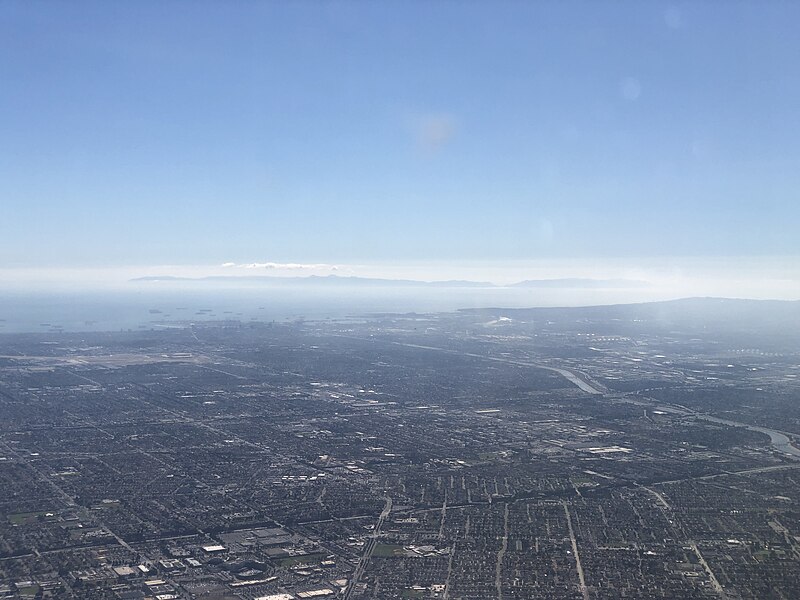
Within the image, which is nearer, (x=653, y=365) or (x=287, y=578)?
(x=287, y=578)

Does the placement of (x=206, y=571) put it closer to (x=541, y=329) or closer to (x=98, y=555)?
(x=98, y=555)

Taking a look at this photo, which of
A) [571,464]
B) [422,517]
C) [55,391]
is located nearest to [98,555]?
[422,517]

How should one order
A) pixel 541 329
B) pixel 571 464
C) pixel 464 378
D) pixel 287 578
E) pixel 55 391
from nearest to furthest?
pixel 287 578 → pixel 571 464 → pixel 55 391 → pixel 464 378 → pixel 541 329

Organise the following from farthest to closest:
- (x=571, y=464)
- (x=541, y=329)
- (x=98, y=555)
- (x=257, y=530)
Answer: (x=541, y=329)
(x=571, y=464)
(x=257, y=530)
(x=98, y=555)

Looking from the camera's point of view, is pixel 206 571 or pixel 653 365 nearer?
pixel 206 571

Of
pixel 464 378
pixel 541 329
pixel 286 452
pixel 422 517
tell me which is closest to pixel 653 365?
pixel 464 378

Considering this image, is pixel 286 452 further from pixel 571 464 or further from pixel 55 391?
pixel 55 391

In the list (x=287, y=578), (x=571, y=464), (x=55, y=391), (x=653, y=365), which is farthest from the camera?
(x=653, y=365)

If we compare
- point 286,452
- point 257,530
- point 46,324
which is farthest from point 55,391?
point 46,324

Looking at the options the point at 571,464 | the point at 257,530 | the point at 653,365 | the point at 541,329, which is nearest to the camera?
the point at 257,530
